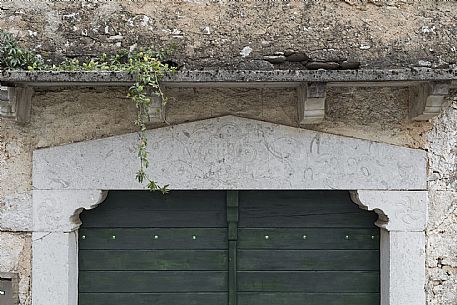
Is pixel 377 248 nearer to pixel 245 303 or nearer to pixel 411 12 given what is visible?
pixel 245 303

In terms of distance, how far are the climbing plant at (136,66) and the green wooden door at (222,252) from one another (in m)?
0.34

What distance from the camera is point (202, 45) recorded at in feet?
12.7

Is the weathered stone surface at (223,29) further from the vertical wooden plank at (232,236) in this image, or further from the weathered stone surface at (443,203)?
Answer: the vertical wooden plank at (232,236)

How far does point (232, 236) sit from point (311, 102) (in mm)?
990

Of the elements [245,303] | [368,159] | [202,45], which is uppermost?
[202,45]

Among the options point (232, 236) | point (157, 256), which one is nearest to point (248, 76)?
point (232, 236)

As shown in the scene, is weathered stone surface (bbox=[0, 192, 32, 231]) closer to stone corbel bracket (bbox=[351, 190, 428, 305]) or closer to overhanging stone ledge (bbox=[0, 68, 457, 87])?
overhanging stone ledge (bbox=[0, 68, 457, 87])

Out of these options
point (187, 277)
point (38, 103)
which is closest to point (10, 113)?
point (38, 103)

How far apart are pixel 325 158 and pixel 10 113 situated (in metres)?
1.79

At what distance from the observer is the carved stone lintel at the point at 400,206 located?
388 centimetres

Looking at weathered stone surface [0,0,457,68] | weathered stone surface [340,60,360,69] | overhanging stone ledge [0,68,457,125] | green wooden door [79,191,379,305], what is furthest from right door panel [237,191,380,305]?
weathered stone surface [0,0,457,68]

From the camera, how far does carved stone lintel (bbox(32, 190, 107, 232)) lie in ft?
12.7

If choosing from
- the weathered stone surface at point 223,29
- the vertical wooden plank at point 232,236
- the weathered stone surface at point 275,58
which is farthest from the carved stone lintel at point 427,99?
the vertical wooden plank at point 232,236

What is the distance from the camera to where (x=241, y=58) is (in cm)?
386
